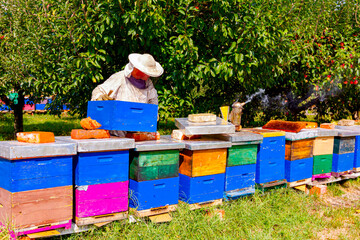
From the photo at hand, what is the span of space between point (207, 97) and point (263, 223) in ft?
12.0

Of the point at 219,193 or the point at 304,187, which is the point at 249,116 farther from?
the point at 219,193

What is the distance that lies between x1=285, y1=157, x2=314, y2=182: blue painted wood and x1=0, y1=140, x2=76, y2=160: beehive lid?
10.2ft

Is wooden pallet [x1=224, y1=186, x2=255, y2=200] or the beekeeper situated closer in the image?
the beekeeper

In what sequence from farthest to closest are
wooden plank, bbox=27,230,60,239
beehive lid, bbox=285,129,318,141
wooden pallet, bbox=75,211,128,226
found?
beehive lid, bbox=285,129,318,141
wooden pallet, bbox=75,211,128,226
wooden plank, bbox=27,230,60,239

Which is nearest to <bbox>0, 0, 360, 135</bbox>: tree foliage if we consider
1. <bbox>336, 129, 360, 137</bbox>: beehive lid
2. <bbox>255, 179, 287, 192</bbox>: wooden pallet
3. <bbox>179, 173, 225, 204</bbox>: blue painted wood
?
<bbox>336, 129, 360, 137</bbox>: beehive lid

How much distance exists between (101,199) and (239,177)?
179cm

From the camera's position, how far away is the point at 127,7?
15.5 ft

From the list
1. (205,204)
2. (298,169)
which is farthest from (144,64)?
(298,169)

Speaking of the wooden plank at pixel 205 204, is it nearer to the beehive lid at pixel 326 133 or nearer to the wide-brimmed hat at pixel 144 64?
the wide-brimmed hat at pixel 144 64

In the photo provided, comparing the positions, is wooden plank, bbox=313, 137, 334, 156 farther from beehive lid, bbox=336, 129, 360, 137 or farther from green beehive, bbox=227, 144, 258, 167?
green beehive, bbox=227, 144, 258, 167

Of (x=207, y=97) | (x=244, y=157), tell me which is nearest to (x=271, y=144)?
(x=244, y=157)

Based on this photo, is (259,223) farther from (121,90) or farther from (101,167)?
(121,90)

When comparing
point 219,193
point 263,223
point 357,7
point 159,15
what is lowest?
point 263,223

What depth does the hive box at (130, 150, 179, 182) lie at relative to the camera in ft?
10.6
